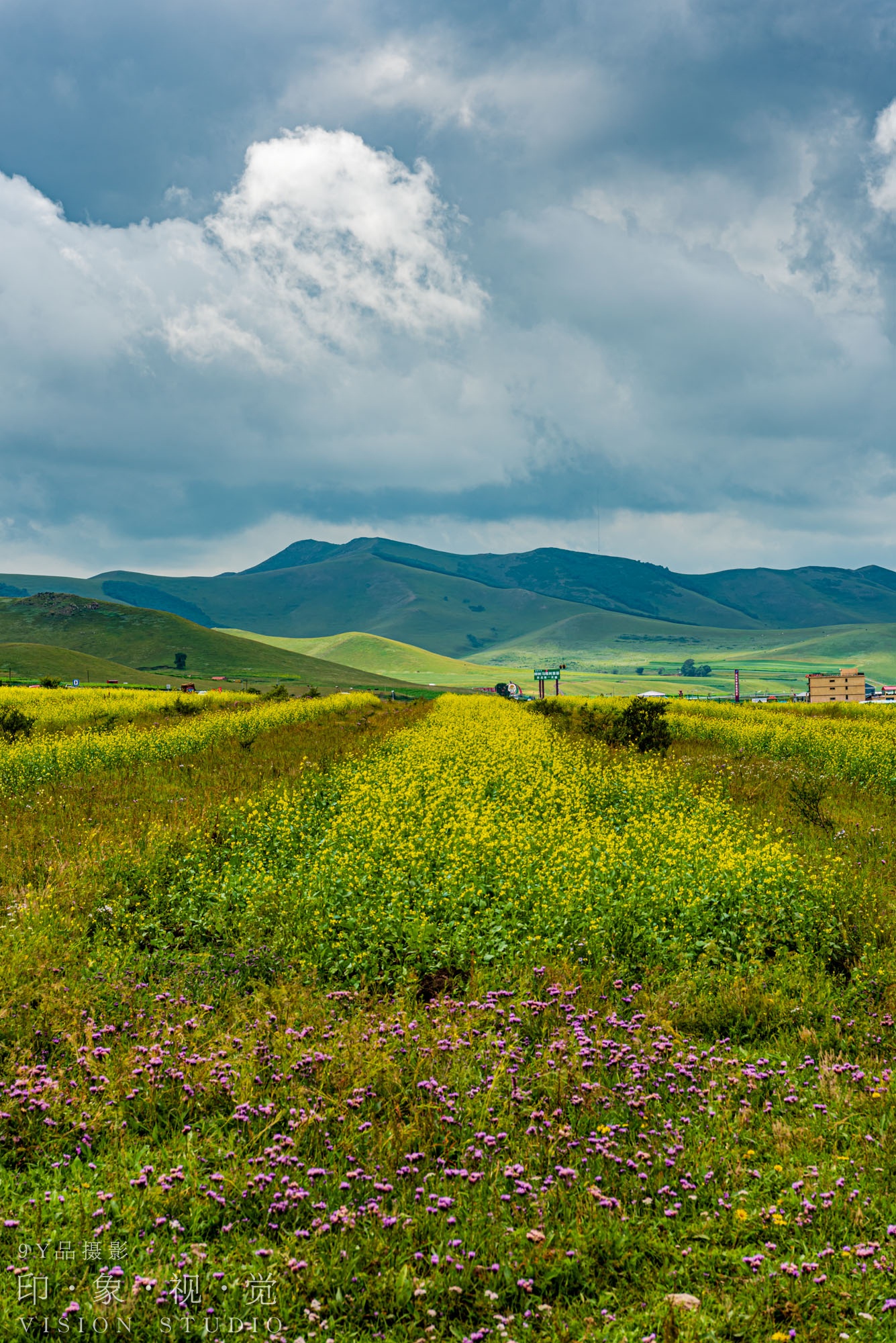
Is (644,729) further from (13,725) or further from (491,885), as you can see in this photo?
(13,725)

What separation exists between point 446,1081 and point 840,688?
7226cm

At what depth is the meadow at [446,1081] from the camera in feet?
11.8

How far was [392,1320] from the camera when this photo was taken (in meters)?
3.52

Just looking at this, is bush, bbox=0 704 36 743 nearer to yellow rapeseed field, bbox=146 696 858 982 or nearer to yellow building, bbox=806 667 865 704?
yellow rapeseed field, bbox=146 696 858 982

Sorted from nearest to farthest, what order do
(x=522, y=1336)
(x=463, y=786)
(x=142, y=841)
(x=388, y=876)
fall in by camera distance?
(x=522, y=1336), (x=388, y=876), (x=142, y=841), (x=463, y=786)

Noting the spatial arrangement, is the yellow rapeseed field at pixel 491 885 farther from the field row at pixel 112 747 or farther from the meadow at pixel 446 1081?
the field row at pixel 112 747

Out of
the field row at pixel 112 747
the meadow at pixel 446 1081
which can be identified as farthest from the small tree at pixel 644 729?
the field row at pixel 112 747

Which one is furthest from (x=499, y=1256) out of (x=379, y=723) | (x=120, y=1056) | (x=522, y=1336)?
(x=379, y=723)

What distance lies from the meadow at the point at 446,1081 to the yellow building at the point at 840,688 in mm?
59524

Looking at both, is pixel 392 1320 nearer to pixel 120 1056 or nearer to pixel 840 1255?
pixel 840 1255

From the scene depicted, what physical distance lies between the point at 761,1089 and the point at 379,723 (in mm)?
30034

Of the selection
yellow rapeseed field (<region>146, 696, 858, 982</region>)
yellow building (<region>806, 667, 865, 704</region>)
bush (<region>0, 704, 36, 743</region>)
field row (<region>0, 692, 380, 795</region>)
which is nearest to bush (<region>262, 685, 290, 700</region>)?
field row (<region>0, 692, 380, 795</region>)

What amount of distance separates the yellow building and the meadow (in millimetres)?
59524

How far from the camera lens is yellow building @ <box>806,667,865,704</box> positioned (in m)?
64.5
